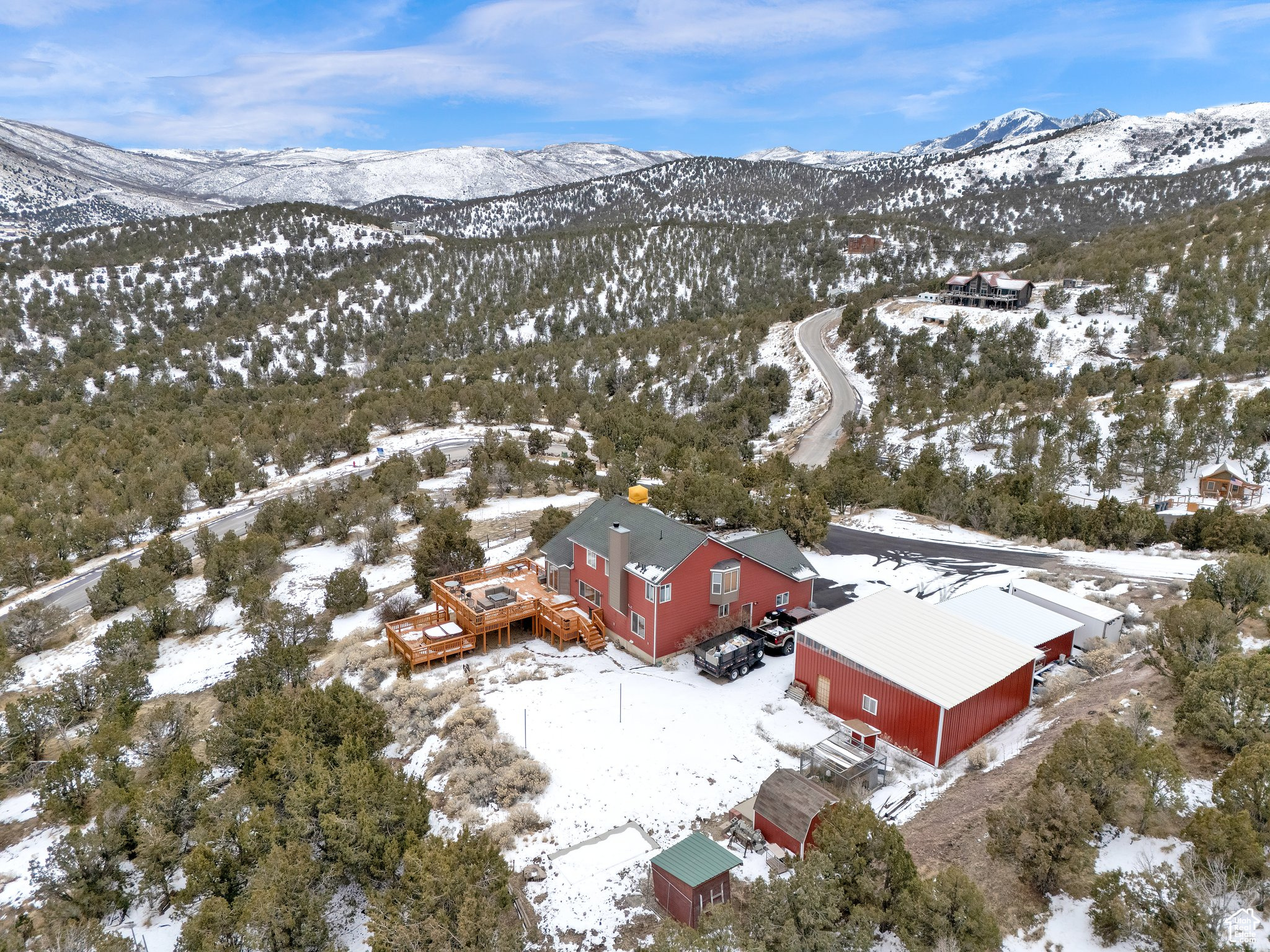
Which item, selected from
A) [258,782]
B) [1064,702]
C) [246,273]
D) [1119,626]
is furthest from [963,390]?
[246,273]

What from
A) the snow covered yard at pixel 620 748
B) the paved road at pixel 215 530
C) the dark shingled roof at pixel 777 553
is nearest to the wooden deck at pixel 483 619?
the snow covered yard at pixel 620 748

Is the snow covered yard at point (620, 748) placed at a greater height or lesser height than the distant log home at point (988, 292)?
lesser

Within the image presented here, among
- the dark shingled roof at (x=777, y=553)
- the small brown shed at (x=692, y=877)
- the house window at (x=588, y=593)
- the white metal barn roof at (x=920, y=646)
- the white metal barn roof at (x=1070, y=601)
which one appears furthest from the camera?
the house window at (x=588, y=593)

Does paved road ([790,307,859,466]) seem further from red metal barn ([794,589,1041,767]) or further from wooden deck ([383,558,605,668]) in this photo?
red metal barn ([794,589,1041,767])

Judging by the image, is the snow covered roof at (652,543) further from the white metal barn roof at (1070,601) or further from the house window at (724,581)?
the white metal barn roof at (1070,601)

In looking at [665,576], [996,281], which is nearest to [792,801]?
[665,576]

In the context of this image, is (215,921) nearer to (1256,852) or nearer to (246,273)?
(1256,852)

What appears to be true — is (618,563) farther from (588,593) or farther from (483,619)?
(483,619)

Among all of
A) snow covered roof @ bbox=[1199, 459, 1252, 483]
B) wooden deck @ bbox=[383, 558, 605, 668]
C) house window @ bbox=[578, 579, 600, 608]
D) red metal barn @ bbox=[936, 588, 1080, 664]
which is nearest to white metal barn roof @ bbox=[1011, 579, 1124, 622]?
red metal barn @ bbox=[936, 588, 1080, 664]
